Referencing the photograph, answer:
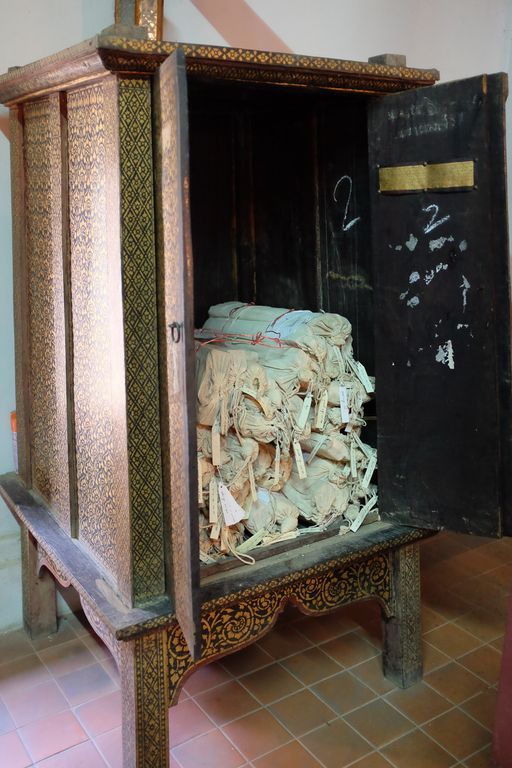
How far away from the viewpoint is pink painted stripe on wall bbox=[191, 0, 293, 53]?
2.98 m

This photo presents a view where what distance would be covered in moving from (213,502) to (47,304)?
0.82 metres

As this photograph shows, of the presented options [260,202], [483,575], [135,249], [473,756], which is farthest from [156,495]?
[483,575]

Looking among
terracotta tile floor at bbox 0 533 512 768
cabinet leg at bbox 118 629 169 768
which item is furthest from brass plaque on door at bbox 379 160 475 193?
terracotta tile floor at bbox 0 533 512 768

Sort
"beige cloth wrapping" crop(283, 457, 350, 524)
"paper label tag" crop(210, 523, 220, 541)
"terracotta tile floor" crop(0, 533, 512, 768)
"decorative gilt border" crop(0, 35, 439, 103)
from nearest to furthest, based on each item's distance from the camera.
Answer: "decorative gilt border" crop(0, 35, 439, 103) < "paper label tag" crop(210, 523, 220, 541) < "terracotta tile floor" crop(0, 533, 512, 768) < "beige cloth wrapping" crop(283, 457, 350, 524)

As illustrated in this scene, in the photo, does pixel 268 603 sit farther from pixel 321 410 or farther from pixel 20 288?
pixel 20 288

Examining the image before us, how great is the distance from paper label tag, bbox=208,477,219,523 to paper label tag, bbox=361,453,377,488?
575 millimetres

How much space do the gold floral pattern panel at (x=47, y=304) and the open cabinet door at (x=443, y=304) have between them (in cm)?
96

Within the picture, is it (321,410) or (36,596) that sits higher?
(321,410)

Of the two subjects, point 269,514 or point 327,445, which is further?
point 327,445

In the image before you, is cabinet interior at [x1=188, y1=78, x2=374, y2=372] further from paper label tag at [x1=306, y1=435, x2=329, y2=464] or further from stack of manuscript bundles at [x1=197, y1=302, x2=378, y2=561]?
paper label tag at [x1=306, y1=435, x2=329, y2=464]

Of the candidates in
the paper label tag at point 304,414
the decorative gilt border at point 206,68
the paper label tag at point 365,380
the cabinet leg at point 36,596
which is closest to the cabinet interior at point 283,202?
the paper label tag at point 365,380

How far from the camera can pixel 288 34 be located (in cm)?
320

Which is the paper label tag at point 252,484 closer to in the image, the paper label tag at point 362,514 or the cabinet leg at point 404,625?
the paper label tag at point 362,514

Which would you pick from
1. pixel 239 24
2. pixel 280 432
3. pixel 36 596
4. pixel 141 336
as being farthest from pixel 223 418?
pixel 239 24
